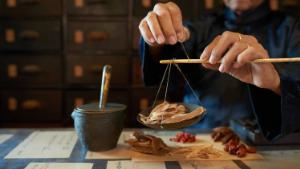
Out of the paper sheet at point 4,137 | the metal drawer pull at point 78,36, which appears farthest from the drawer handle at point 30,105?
the paper sheet at point 4,137

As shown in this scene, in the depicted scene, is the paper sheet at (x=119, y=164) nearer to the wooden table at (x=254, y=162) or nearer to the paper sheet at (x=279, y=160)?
the wooden table at (x=254, y=162)

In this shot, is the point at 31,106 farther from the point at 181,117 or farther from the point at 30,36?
the point at 181,117

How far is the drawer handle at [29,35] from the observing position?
1970mm

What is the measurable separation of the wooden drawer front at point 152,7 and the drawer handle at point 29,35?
1.62ft

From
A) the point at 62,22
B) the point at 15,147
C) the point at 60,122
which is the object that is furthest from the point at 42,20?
the point at 15,147

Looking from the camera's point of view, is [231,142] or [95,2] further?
[95,2]

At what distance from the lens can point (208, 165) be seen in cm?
82

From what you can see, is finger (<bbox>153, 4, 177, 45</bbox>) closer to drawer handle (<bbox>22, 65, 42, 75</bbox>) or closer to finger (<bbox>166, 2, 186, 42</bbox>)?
finger (<bbox>166, 2, 186, 42</bbox>)

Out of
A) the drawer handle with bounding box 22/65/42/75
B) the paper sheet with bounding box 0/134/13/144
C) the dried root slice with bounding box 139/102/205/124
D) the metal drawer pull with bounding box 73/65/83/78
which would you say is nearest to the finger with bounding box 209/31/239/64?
the dried root slice with bounding box 139/102/205/124

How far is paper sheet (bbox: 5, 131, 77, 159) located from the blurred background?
0.94 meters

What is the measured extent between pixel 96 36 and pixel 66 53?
0.17 metres

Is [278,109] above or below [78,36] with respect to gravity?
below

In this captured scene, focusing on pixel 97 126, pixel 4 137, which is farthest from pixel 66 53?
pixel 97 126

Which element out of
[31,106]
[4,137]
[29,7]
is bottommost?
[31,106]
